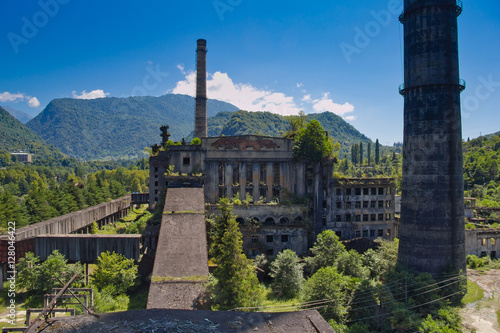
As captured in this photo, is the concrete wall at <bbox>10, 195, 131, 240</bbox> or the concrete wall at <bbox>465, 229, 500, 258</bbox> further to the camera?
the concrete wall at <bbox>465, 229, 500, 258</bbox>

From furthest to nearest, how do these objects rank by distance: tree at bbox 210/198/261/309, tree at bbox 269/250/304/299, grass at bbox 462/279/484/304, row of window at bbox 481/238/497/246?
row of window at bbox 481/238/497/246 < grass at bbox 462/279/484/304 < tree at bbox 269/250/304/299 < tree at bbox 210/198/261/309

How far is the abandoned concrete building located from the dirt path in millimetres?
11047

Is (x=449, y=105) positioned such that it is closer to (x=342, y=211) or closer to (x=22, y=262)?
(x=342, y=211)

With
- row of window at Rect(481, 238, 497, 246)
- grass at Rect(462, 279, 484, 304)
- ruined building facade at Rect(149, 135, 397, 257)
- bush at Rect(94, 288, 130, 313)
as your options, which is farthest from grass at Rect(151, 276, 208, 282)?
row of window at Rect(481, 238, 497, 246)

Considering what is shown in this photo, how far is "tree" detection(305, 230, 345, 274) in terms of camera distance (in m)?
31.2

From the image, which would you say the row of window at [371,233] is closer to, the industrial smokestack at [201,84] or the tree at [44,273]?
the industrial smokestack at [201,84]

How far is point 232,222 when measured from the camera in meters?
21.2

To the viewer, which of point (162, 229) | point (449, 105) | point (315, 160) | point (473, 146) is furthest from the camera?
point (473, 146)

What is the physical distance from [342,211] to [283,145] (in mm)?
11557

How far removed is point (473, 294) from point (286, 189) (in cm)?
2209

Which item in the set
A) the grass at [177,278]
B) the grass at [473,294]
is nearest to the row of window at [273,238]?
the grass at [177,278]

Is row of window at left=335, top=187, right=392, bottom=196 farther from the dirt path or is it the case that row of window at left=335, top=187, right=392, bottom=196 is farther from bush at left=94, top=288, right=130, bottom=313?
bush at left=94, top=288, right=130, bottom=313

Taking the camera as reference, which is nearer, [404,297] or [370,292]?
[370,292]

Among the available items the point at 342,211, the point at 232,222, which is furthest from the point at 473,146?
the point at 232,222
